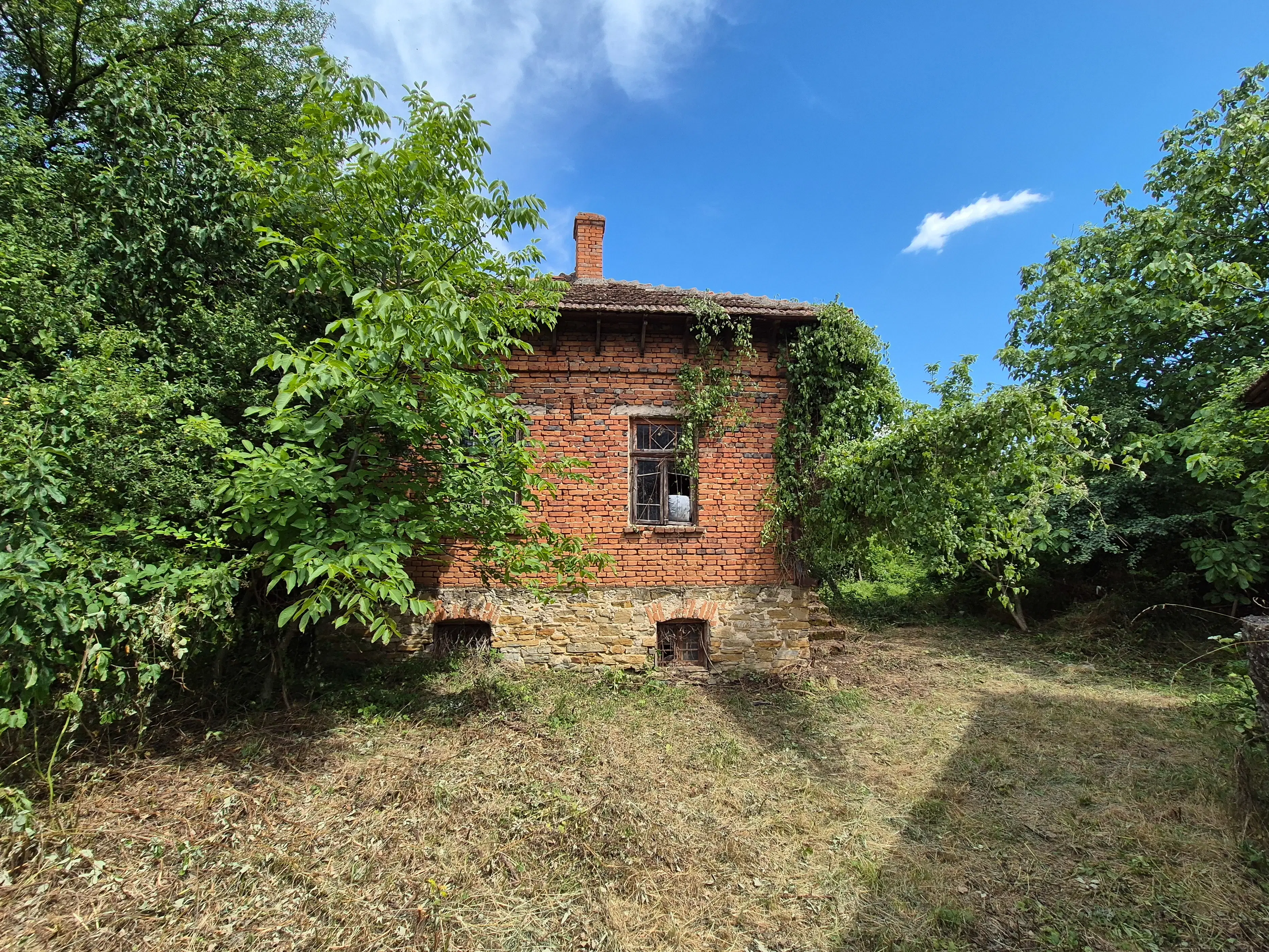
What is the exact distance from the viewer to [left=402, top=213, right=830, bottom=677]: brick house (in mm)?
7363

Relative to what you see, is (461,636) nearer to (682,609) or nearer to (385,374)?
(682,609)

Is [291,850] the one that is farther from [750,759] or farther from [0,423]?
[750,759]

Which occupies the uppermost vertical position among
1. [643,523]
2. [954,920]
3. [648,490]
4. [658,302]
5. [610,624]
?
[658,302]

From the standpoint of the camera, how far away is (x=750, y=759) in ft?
17.9

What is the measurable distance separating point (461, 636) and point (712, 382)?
16.6ft

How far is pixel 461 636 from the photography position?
7547 millimetres

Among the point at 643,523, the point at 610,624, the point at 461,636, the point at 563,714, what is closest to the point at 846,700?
the point at 610,624

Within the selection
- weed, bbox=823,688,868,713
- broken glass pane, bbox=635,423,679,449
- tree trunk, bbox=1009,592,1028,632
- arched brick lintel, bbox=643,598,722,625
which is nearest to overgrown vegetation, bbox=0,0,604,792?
arched brick lintel, bbox=643,598,722,625

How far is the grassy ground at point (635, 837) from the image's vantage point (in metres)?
3.25

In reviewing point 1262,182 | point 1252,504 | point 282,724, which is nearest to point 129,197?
point 282,724

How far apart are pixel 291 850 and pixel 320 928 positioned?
28.6 inches

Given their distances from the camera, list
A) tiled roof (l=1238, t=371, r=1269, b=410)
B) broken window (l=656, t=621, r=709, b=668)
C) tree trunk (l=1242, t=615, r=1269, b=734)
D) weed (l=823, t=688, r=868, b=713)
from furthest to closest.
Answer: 1. broken window (l=656, t=621, r=709, b=668)
2. weed (l=823, t=688, r=868, b=713)
3. tiled roof (l=1238, t=371, r=1269, b=410)
4. tree trunk (l=1242, t=615, r=1269, b=734)

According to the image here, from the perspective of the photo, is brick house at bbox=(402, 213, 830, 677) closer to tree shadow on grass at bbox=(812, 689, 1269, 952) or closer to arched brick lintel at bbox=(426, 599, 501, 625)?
arched brick lintel at bbox=(426, 599, 501, 625)

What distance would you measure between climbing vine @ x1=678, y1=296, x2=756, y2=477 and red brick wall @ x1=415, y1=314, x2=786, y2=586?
159 millimetres
